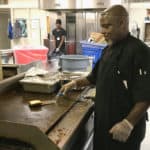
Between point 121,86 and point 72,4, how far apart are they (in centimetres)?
184

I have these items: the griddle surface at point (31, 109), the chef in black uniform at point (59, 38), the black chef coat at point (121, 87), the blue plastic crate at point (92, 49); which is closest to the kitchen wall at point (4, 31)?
the chef in black uniform at point (59, 38)

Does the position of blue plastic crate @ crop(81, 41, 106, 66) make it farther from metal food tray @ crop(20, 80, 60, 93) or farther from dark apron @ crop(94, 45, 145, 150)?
dark apron @ crop(94, 45, 145, 150)

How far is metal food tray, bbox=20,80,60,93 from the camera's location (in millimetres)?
2070

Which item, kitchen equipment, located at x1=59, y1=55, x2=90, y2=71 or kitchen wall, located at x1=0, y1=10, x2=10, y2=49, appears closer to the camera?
kitchen equipment, located at x1=59, y1=55, x2=90, y2=71

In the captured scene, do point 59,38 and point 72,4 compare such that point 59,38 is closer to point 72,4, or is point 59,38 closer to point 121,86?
point 72,4

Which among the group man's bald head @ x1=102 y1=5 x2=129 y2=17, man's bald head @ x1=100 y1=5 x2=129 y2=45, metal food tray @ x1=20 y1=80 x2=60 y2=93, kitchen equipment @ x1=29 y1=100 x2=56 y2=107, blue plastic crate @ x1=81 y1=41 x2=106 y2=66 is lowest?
kitchen equipment @ x1=29 y1=100 x2=56 y2=107

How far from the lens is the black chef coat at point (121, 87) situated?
1.47 m

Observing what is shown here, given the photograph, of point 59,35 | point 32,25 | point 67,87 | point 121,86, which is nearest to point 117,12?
point 121,86

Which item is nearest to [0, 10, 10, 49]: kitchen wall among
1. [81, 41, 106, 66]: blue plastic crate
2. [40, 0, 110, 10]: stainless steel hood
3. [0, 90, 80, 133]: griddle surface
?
[40, 0, 110, 10]: stainless steel hood

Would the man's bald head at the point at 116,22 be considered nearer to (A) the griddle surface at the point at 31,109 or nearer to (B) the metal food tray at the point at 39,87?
(A) the griddle surface at the point at 31,109

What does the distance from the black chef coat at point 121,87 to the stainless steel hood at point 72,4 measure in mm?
1445

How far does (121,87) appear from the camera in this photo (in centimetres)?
156

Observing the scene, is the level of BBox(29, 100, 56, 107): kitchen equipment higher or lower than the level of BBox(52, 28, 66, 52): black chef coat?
lower

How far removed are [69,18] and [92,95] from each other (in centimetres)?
312
